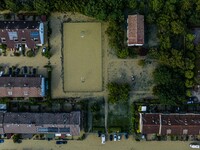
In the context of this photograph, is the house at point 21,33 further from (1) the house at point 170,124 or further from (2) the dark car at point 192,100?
(2) the dark car at point 192,100

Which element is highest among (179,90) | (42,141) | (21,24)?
(21,24)

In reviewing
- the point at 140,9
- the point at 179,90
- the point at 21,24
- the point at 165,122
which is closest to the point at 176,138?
the point at 165,122

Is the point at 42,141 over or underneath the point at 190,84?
underneath

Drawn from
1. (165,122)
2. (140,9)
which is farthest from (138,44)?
(165,122)

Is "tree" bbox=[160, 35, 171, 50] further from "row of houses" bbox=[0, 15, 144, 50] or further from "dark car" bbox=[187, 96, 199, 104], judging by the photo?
"dark car" bbox=[187, 96, 199, 104]

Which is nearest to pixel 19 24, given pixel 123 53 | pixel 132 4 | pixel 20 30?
pixel 20 30

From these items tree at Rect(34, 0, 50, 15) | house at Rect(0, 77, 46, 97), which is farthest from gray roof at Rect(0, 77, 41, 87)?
tree at Rect(34, 0, 50, 15)

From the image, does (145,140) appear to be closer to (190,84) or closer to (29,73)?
(190,84)
